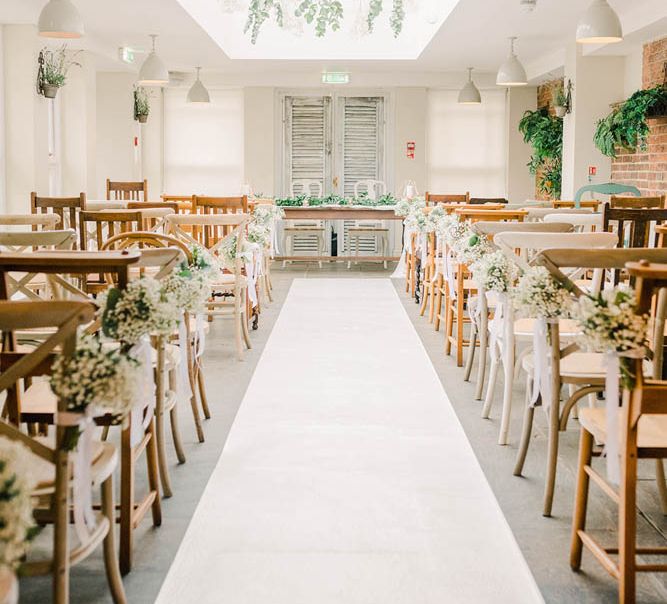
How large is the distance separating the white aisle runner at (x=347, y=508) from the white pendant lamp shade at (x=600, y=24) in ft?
9.20

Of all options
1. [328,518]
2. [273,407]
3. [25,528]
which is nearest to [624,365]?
[328,518]

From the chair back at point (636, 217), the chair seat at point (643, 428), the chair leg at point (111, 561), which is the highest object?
the chair back at point (636, 217)

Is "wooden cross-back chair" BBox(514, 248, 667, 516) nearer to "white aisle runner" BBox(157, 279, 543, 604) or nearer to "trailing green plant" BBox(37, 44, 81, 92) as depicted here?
"white aisle runner" BBox(157, 279, 543, 604)

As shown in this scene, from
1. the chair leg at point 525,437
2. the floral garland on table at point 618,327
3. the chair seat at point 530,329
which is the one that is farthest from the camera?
the chair seat at point 530,329

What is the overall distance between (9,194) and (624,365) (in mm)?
8031

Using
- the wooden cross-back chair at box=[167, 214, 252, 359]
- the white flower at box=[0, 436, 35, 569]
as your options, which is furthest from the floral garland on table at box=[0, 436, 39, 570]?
the wooden cross-back chair at box=[167, 214, 252, 359]

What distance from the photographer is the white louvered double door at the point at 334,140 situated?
13.7 metres

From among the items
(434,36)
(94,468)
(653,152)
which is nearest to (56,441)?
(94,468)

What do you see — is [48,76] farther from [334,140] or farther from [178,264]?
[178,264]

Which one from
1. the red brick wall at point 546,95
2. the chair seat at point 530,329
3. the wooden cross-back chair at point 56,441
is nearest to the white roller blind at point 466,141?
the red brick wall at point 546,95

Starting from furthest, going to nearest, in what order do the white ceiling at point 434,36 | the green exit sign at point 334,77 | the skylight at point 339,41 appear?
the green exit sign at point 334,77
the skylight at point 339,41
the white ceiling at point 434,36

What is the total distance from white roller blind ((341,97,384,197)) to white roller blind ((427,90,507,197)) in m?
0.79

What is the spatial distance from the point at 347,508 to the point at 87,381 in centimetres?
156

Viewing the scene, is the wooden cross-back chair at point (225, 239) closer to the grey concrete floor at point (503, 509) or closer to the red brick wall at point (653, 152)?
the grey concrete floor at point (503, 509)
